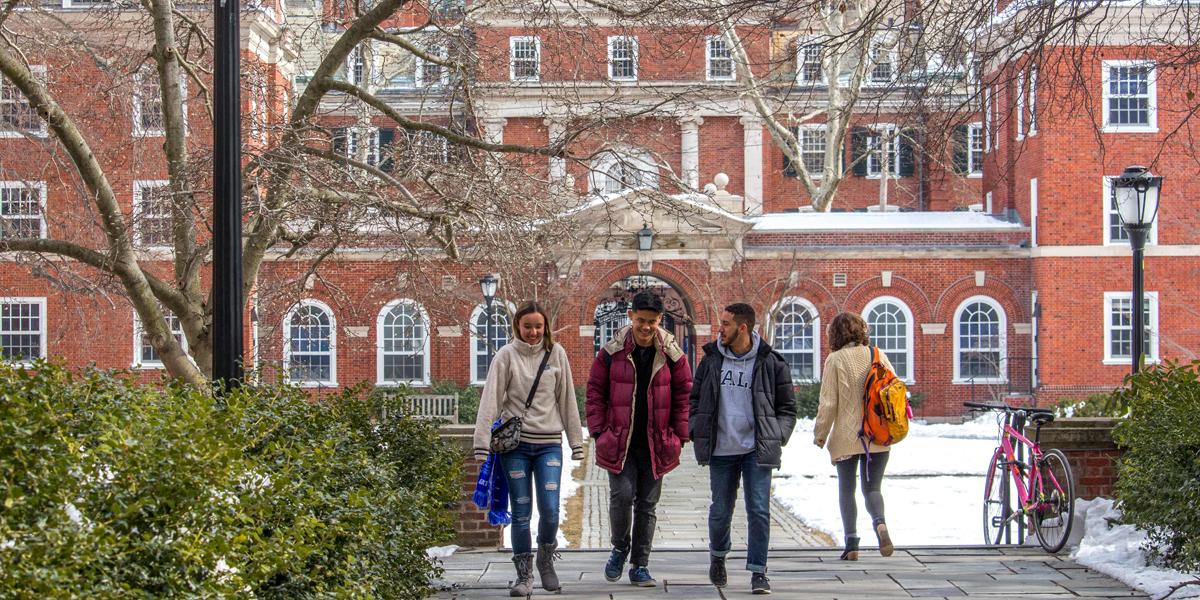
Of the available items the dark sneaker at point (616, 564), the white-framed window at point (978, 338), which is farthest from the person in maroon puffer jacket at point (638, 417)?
the white-framed window at point (978, 338)

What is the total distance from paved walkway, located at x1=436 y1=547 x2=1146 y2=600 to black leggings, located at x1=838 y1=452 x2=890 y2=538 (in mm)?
312

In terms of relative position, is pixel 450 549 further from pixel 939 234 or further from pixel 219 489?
pixel 939 234

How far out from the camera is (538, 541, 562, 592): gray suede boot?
840 cm

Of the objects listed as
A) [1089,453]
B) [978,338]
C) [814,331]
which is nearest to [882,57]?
[814,331]

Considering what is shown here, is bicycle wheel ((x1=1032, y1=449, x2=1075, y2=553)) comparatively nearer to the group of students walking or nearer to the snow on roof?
the group of students walking

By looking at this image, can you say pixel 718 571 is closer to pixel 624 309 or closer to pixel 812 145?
pixel 624 309

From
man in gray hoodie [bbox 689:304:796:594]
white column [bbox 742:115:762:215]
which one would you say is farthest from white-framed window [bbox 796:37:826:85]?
white column [bbox 742:115:762:215]

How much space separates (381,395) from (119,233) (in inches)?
115

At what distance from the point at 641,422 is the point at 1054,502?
10.9 feet

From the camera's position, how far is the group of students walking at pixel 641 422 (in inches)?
330

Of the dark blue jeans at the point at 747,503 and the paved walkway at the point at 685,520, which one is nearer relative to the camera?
the dark blue jeans at the point at 747,503

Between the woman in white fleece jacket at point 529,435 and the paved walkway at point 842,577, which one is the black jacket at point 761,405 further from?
the paved walkway at point 842,577

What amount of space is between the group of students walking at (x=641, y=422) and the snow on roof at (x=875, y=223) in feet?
82.1

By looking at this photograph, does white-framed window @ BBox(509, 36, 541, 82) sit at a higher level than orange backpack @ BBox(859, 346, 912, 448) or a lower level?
higher
